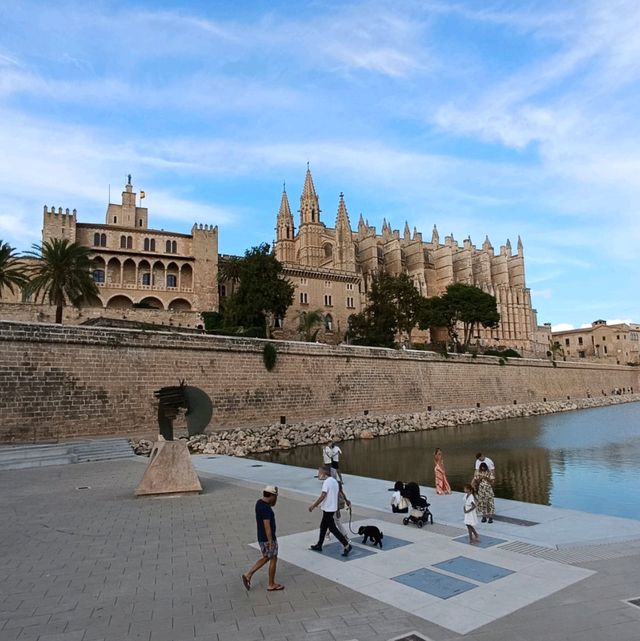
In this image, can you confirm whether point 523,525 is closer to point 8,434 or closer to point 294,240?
point 8,434

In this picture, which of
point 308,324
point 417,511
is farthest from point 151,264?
point 417,511

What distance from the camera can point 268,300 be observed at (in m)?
41.8

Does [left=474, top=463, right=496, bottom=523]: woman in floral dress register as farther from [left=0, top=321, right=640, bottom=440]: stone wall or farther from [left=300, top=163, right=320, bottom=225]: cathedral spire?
[left=300, top=163, right=320, bottom=225]: cathedral spire

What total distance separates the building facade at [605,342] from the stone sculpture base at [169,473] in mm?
89464

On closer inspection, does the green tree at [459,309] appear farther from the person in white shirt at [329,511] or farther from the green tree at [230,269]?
the person in white shirt at [329,511]

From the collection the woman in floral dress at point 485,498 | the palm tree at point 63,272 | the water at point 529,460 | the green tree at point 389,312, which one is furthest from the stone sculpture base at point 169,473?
the green tree at point 389,312

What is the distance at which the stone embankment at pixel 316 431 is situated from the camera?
2012 centimetres

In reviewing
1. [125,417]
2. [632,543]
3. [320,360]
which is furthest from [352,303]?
[632,543]

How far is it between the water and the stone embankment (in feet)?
3.00

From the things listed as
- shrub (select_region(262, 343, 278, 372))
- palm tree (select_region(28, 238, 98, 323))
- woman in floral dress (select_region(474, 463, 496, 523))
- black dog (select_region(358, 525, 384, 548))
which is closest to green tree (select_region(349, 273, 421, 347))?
shrub (select_region(262, 343, 278, 372))

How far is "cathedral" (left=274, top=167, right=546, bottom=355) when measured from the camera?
185ft

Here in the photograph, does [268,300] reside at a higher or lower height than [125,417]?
higher

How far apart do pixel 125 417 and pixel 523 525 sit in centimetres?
1739

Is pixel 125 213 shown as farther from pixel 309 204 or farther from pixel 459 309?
pixel 459 309
